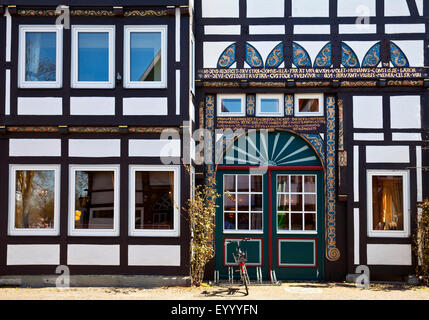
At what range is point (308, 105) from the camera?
38.1 ft

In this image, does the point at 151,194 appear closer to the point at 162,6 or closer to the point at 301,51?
the point at 162,6

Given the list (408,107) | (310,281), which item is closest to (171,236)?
(310,281)

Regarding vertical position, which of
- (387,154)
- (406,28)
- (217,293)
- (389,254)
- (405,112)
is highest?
(406,28)

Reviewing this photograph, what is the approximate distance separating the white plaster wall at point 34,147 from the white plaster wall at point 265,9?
4.88 m

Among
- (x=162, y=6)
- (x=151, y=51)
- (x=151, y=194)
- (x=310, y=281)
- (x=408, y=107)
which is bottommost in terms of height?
(x=310, y=281)

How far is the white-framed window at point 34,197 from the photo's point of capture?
34.6ft

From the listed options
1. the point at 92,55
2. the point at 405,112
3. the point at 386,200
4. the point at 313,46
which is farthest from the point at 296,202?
the point at 92,55

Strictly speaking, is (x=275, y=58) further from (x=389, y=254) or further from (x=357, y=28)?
(x=389, y=254)

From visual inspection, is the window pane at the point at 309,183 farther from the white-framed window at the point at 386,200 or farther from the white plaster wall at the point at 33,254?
the white plaster wall at the point at 33,254

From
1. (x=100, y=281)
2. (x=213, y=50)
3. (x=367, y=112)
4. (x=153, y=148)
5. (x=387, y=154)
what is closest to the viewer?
(x=100, y=281)

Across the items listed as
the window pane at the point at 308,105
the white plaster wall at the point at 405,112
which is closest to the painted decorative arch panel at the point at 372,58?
the white plaster wall at the point at 405,112

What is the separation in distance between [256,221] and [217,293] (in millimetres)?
2174

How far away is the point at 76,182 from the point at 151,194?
1482mm

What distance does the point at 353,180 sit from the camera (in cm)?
1129
